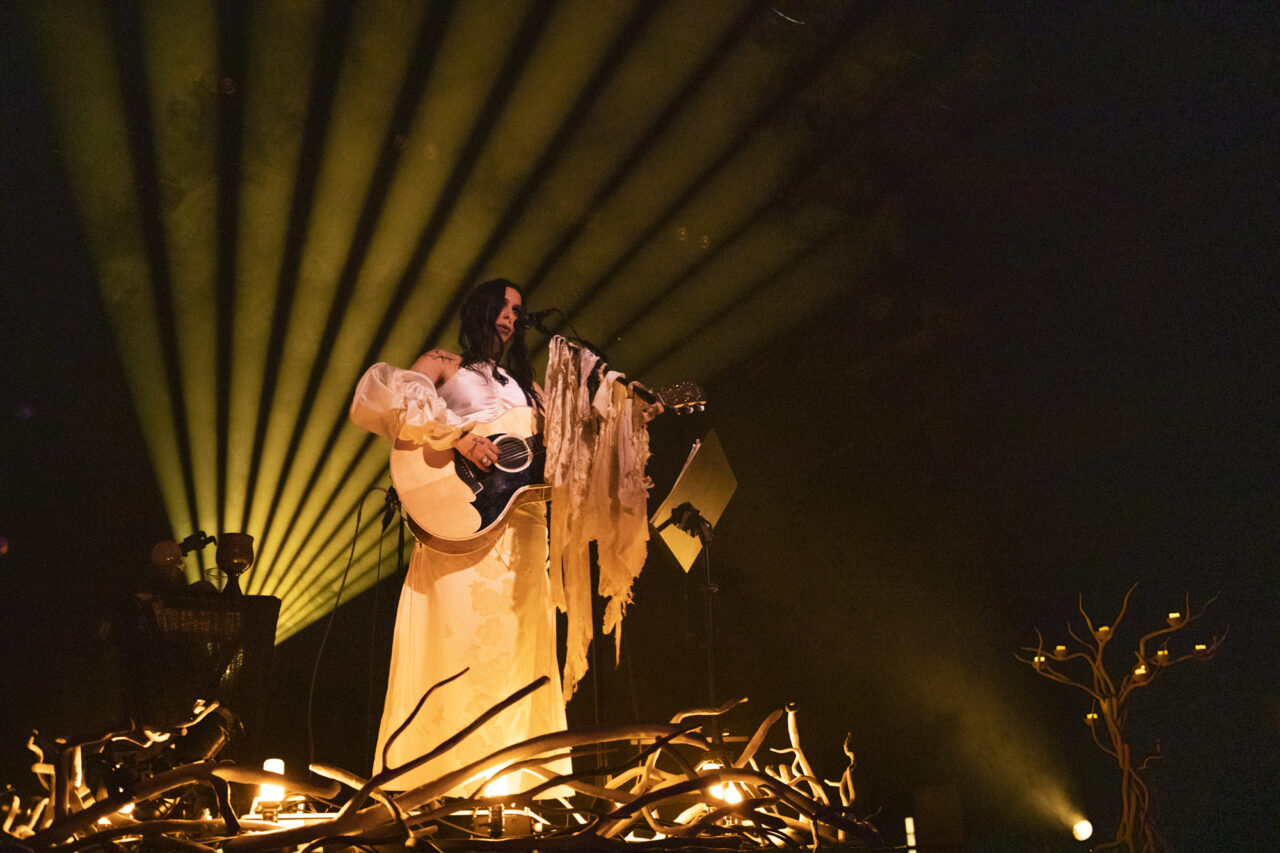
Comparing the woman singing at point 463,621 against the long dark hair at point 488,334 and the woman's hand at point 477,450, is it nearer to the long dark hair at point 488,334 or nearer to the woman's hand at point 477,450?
the woman's hand at point 477,450

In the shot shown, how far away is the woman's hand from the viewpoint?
2402mm

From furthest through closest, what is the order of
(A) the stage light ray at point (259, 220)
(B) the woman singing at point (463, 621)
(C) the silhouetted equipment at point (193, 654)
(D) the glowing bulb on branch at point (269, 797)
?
(A) the stage light ray at point (259, 220) → (C) the silhouetted equipment at point (193, 654) → (B) the woman singing at point (463, 621) → (D) the glowing bulb on branch at point (269, 797)

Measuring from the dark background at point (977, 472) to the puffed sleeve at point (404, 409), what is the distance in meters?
0.91

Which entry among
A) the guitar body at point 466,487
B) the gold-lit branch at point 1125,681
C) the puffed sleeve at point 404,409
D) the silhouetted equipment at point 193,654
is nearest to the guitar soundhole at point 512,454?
the guitar body at point 466,487

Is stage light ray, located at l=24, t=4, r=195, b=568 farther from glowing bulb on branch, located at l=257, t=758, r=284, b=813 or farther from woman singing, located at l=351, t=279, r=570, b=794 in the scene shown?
glowing bulb on branch, located at l=257, t=758, r=284, b=813

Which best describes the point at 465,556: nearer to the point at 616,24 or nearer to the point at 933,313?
the point at 616,24

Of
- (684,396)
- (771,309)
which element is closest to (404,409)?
(684,396)

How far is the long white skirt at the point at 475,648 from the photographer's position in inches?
89.0

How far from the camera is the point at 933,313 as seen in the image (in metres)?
3.94

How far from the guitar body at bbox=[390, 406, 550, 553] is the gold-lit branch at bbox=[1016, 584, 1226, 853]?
76.0 inches

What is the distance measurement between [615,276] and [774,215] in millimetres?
717

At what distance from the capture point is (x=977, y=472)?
3.83 metres

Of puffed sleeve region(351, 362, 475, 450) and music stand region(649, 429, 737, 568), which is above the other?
puffed sleeve region(351, 362, 475, 450)

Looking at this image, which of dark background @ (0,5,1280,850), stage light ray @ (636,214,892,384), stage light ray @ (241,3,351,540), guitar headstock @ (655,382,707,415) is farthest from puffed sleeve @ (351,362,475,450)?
stage light ray @ (636,214,892,384)
